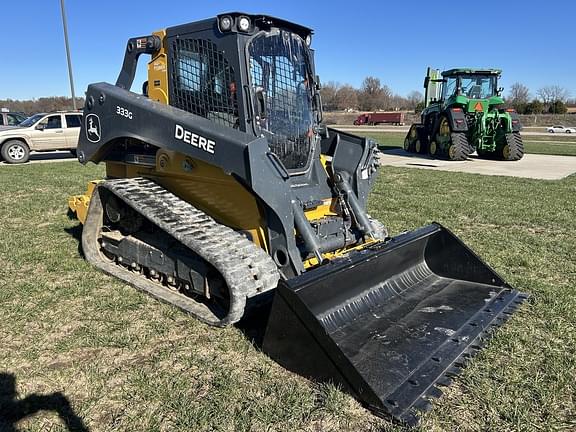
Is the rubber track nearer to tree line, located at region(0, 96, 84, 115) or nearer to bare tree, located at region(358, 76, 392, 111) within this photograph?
tree line, located at region(0, 96, 84, 115)

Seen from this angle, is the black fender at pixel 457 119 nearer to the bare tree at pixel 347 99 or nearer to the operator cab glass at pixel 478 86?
the operator cab glass at pixel 478 86

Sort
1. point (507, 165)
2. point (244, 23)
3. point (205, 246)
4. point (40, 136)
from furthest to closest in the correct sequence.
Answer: point (40, 136)
point (507, 165)
point (244, 23)
point (205, 246)

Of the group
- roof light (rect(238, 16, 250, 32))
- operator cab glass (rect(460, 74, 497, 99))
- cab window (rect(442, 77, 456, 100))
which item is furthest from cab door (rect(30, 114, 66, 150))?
roof light (rect(238, 16, 250, 32))

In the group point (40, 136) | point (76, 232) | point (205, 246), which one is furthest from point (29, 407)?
point (40, 136)

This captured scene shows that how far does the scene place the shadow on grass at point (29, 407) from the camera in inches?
103

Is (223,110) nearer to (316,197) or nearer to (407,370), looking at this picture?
(316,197)

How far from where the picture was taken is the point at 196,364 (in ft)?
10.7

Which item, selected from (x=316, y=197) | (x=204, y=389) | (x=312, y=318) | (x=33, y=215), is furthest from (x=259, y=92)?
(x=33, y=215)

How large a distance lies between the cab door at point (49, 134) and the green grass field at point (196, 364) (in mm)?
11654

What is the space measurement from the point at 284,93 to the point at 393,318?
2200 mm

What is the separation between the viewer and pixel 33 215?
297 inches

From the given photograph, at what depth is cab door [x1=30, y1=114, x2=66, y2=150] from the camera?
1614 centimetres

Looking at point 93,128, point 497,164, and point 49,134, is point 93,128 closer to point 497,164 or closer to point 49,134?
point 49,134

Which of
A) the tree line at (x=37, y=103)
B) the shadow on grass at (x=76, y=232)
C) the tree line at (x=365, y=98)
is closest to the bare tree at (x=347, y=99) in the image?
the tree line at (x=365, y=98)
